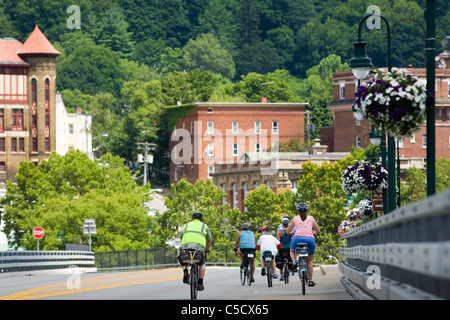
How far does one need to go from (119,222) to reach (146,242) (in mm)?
3987

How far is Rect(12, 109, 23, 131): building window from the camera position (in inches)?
6875

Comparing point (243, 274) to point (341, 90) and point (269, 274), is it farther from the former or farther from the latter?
point (341, 90)

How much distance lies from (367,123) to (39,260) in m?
115

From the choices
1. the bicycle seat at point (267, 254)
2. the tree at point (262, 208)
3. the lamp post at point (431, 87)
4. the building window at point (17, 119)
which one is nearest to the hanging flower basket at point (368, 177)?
the bicycle seat at point (267, 254)

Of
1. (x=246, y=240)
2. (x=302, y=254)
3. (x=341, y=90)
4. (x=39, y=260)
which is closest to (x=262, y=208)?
(x=341, y=90)

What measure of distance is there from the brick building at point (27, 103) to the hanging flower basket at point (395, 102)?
15201 cm

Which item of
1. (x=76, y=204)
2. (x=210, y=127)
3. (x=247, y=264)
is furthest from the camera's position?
(x=210, y=127)

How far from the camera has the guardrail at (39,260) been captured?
136ft

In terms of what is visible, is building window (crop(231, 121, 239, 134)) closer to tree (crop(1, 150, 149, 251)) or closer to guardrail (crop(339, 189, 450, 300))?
tree (crop(1, 150, 149, 251))

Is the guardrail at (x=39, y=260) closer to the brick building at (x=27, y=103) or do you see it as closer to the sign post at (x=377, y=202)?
the sign post at (x=377, y=202)

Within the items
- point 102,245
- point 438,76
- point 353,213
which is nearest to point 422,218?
point 353,213

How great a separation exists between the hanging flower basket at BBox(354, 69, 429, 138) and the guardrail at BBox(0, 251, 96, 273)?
21.2 metres

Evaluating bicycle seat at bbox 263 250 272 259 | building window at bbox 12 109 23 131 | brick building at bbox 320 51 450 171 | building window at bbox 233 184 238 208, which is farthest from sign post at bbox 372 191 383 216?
building window at bbox 12 109 23 131

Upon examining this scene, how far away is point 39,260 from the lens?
1825 inches
